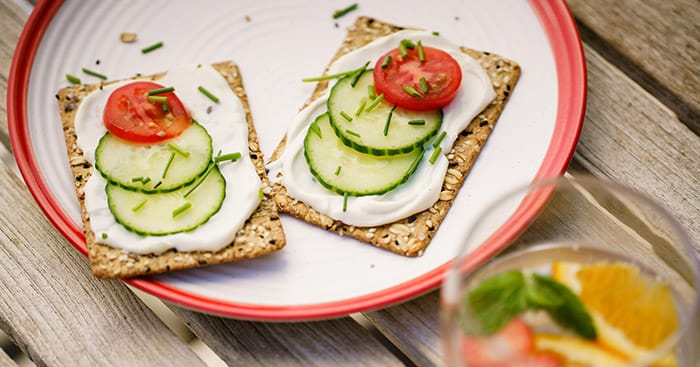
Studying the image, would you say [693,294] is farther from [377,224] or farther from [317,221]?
[317,221]

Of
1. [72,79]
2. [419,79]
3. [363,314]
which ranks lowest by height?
[363,314]

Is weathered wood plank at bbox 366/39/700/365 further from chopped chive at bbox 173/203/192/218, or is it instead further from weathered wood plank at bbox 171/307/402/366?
chopped chive at bbox 173/203/192/218

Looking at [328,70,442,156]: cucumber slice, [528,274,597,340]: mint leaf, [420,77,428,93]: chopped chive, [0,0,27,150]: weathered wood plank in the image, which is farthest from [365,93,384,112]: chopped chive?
[0,0,27,150]: weathered wood plank

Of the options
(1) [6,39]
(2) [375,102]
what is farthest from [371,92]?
(1) [6,39]

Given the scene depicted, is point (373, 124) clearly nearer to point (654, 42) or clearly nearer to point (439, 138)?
point (439, 138)

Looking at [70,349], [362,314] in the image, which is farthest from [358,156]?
[70,349]

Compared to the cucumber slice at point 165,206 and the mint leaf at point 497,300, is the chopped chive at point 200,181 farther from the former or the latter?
the mint leaf at point 497,300
